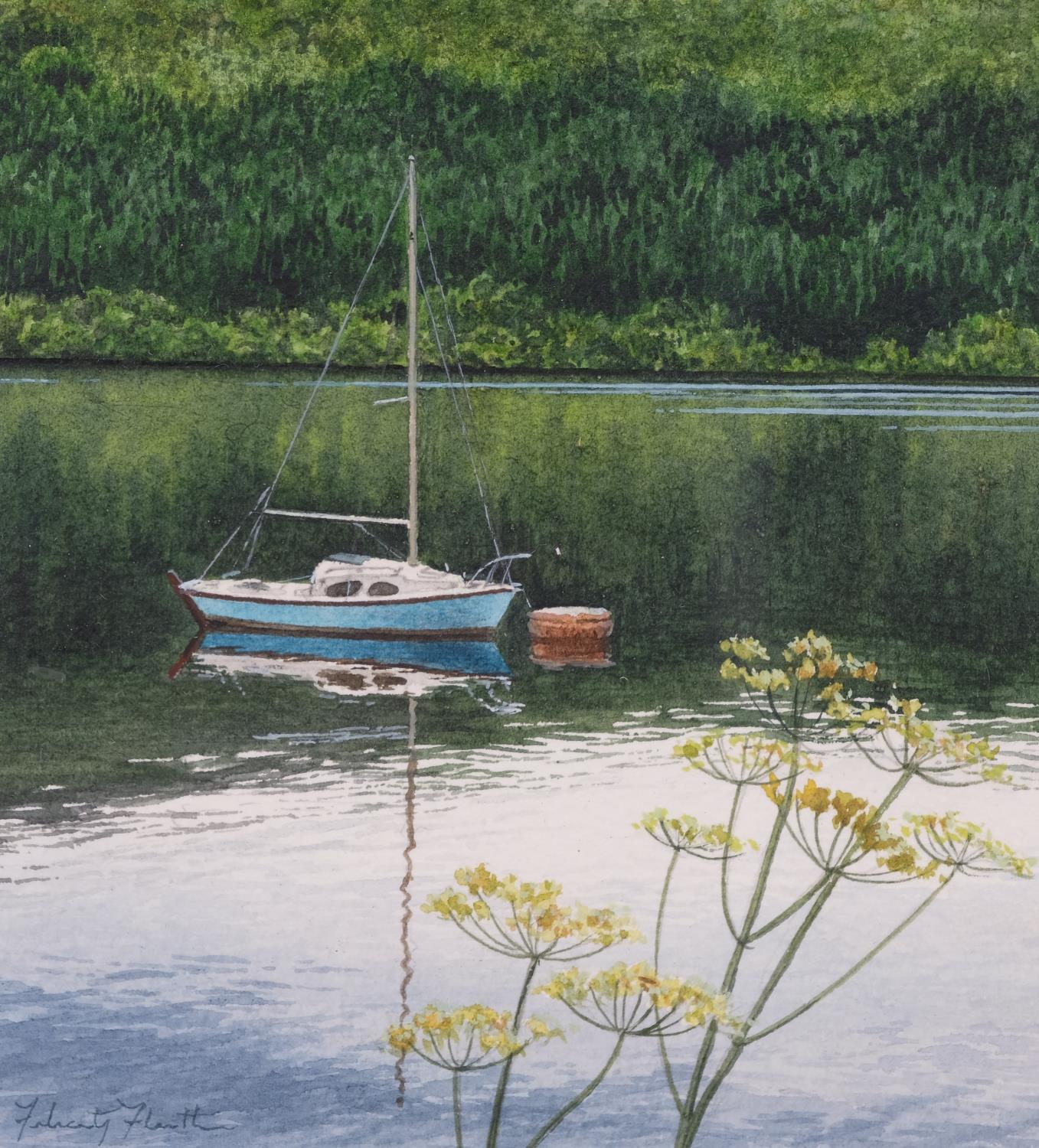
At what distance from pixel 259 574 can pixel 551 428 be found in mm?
42580

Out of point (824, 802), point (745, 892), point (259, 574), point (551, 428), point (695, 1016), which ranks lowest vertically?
point (551, 428)

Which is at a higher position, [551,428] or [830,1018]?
[830,1018]

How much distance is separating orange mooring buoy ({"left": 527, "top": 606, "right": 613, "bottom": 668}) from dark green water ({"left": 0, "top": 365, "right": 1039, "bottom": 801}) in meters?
0.40

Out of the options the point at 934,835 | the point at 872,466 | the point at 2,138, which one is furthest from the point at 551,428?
the point at 2,138

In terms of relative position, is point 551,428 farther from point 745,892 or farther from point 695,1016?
point 695,1016

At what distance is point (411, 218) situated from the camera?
94.2 ft

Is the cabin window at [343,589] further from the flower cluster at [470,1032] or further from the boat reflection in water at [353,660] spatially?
the flower cluster at [470,1032]

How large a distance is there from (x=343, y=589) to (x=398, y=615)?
3.62ft

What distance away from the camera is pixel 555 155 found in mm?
148750

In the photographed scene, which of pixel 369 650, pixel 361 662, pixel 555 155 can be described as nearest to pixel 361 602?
pixel 369 650

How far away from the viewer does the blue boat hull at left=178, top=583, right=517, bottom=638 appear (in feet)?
83.2

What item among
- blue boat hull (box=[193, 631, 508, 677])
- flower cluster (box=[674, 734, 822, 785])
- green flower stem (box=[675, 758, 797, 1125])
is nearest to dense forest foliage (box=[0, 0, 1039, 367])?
blue boat hull (box=[193, 631, 508, 677])
